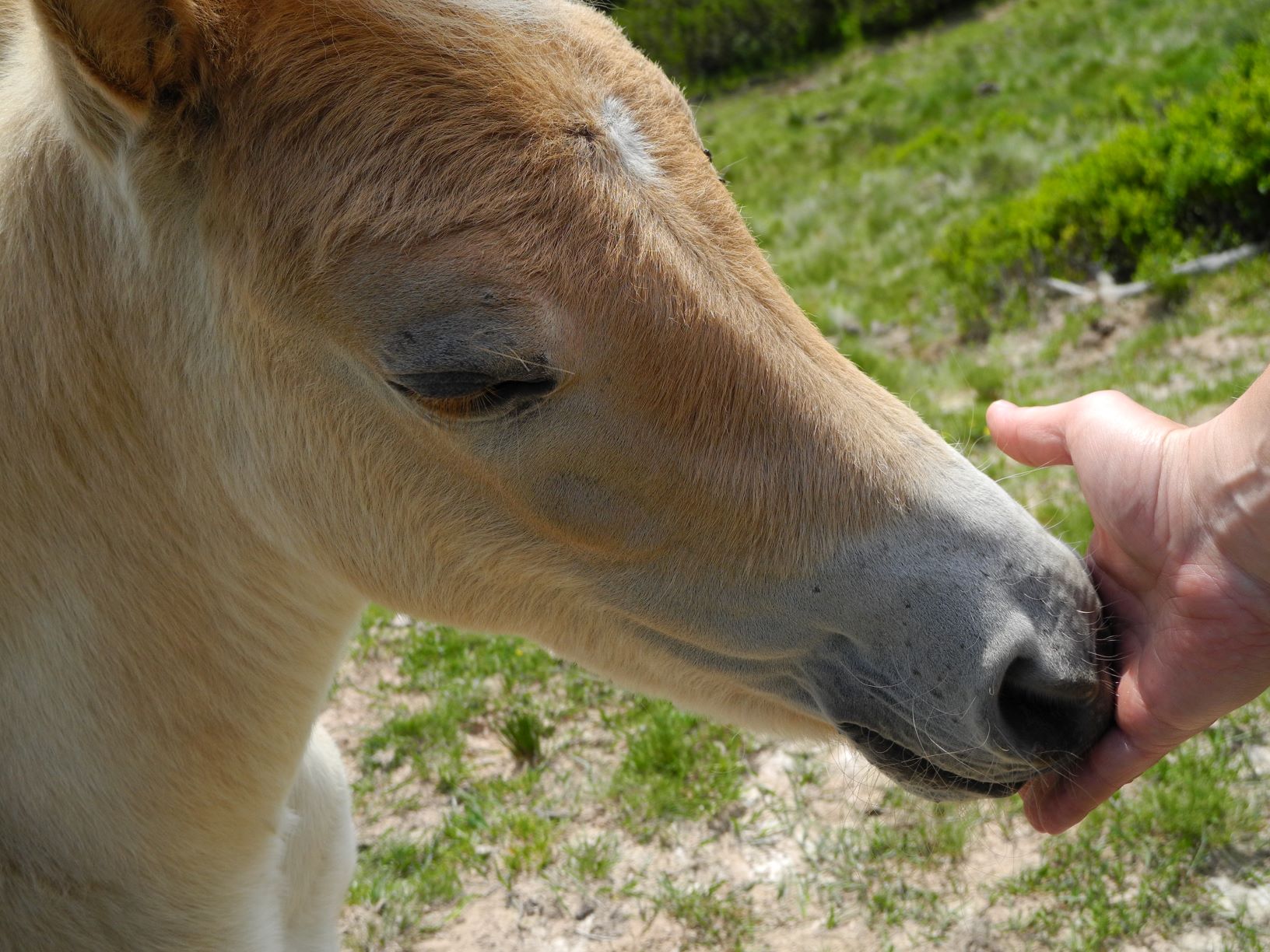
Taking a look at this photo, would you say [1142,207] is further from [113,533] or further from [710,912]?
[113,533]

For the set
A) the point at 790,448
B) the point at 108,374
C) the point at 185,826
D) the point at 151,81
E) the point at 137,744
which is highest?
the point at 151,81

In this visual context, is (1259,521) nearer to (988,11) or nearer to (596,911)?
(596,911)

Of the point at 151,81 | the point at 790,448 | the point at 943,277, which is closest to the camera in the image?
the point at 151,81

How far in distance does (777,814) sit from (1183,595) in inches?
75.1

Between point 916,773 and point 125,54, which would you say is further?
point 916,773

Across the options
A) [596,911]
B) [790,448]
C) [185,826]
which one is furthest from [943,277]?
[185,826]

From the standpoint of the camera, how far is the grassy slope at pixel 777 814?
303 cm

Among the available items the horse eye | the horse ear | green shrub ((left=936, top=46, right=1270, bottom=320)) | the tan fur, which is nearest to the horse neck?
the tan fur

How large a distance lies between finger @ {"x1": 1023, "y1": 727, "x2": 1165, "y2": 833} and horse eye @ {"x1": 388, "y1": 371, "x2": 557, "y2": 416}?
1.18 m

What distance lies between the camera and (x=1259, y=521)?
5.97 feet

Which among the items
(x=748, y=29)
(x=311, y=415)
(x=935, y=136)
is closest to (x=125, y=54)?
(x=311, y=415)

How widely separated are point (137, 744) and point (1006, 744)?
5.23 ft

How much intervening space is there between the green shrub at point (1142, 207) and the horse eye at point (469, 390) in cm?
535

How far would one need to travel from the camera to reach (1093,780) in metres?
1.92
